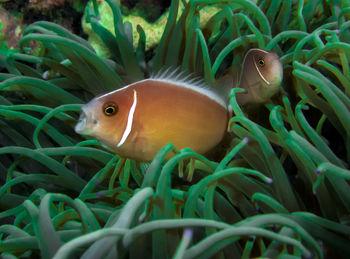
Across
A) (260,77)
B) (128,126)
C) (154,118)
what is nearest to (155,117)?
(154,118)

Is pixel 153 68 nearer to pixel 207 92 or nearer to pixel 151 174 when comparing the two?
pixel 207 92

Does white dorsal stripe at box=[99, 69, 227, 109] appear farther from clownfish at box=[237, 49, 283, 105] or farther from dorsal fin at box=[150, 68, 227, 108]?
clownfish at box=[237, 49, 283, 105]

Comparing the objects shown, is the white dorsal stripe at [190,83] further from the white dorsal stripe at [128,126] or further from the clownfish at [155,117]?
the white dorsal stripe at [128,126]

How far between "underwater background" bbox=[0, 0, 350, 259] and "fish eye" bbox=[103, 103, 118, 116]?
0.97ft

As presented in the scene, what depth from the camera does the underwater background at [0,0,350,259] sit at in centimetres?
89

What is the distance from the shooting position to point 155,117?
4.02ft

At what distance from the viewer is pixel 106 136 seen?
1186 mm

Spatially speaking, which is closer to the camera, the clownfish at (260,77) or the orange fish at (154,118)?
the orange fish at (154,118)

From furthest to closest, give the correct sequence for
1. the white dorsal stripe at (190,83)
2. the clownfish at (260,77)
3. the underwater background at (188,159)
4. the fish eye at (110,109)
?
the clownfish at (260,77) < the white dorsal stripe at (190,83) < the fish eye at (110,109) < the underwater background at (188,159)

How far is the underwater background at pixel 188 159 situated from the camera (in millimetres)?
891

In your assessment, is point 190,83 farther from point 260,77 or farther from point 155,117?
point 260,77

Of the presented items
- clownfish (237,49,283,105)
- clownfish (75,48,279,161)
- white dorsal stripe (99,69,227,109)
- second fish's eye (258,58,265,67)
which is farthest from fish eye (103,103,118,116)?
second fish's eye (258,58,265,67)

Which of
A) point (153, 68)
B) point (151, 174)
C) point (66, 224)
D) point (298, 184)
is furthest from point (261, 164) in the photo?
point (153, 68)

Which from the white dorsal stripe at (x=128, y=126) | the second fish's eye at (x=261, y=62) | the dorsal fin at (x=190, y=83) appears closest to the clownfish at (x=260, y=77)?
the second fish's eye at (x=261, y=62)
